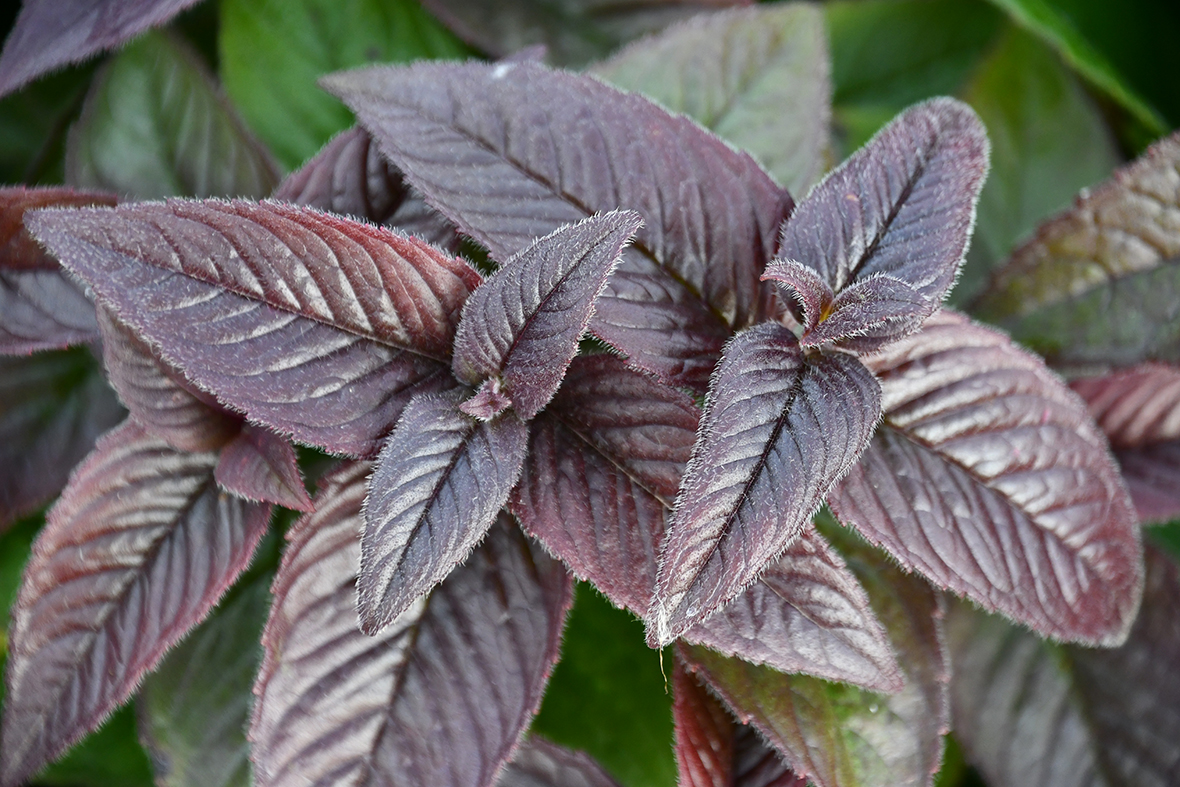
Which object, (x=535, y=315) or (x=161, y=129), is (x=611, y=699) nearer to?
(x=535, y=315)

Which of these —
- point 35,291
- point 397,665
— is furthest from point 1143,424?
point 35,291

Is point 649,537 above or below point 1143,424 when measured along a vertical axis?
above

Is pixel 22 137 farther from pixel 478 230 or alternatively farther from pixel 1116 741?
pixel 1116 741

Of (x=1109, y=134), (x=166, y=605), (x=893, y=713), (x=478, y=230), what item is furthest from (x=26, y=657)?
(x=1109, y=134)

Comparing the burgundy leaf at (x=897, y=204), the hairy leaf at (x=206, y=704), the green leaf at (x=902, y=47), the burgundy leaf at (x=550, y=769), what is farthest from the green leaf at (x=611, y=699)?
the green leaf at (x=902, y=47)

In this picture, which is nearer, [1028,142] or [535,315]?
[535,315]

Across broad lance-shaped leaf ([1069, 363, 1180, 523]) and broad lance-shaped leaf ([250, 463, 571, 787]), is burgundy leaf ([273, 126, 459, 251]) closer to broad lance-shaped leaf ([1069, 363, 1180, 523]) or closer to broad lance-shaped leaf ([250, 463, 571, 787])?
broad lance-shaped leaf ([250, 463, 571, 787])
